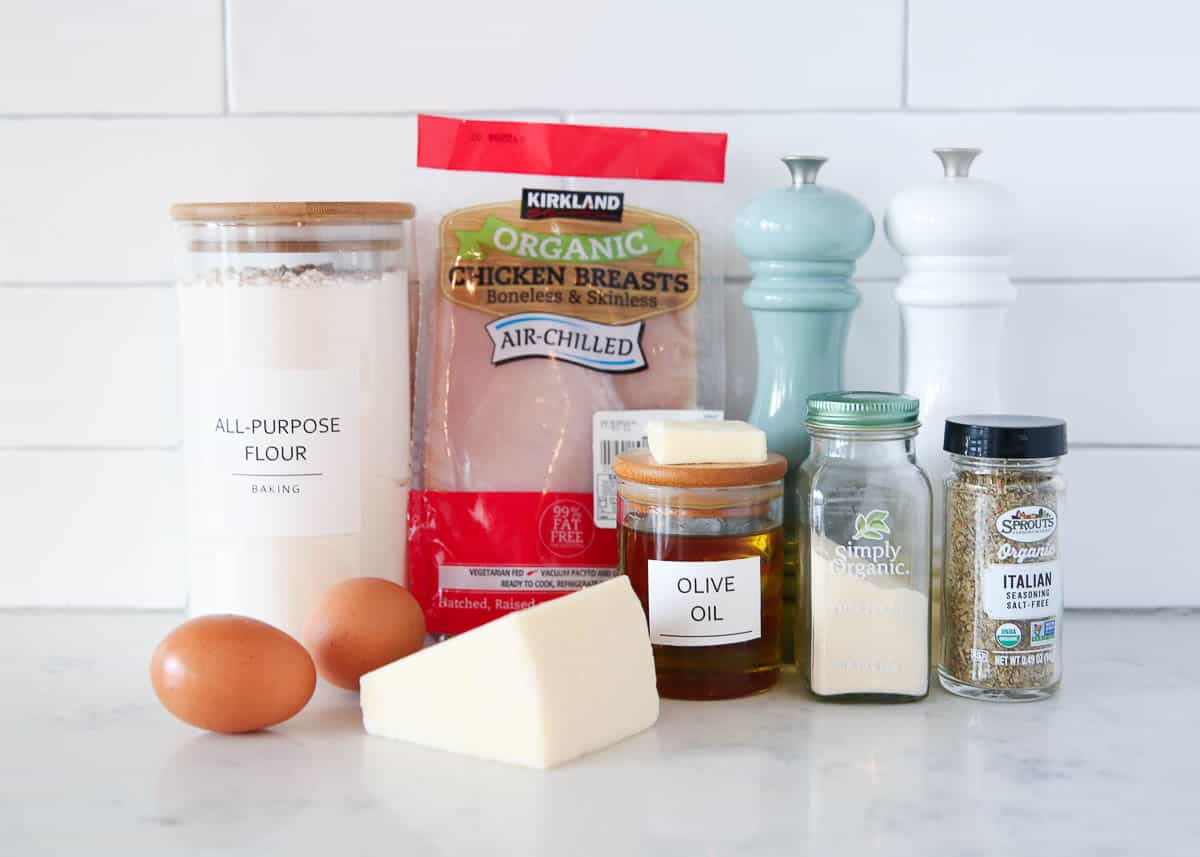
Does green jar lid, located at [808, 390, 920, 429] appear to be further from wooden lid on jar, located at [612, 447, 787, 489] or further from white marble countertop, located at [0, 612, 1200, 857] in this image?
white marble countertop, located at [0, 612, 1200, 857]

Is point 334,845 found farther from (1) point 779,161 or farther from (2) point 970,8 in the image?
(2) point 970,8

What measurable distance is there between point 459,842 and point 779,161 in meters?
0.59

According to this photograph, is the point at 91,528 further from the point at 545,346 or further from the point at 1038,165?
the point at 1038,165

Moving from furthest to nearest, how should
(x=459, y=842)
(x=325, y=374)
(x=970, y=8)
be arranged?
(x=970, y=8)
(x=325, y=374)
(x=459, y=842)

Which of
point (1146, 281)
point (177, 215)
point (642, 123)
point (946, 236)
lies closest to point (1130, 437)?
point (1146, 281)

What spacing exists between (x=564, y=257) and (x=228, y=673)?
39 cm

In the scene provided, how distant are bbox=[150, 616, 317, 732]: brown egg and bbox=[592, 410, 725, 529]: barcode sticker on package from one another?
0.84 feet

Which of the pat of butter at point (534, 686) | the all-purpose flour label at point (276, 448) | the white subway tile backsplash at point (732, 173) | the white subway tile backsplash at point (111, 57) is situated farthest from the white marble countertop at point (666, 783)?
the white subway tile backsplash at point (111, 57)

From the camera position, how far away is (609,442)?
2.95ft

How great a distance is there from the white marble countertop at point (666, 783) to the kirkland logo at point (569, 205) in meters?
0.36

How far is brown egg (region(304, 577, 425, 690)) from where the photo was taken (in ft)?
2.52

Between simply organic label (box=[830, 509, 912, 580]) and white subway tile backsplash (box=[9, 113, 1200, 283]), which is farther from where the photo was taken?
white subway tile backsplash (box=[9, 113, 1200, 283])

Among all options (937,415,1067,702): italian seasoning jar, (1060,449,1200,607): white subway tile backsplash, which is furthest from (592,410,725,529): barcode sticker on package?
(1060,449,1200,607): white subway tile backsplash

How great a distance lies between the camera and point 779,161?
0.97 metres
